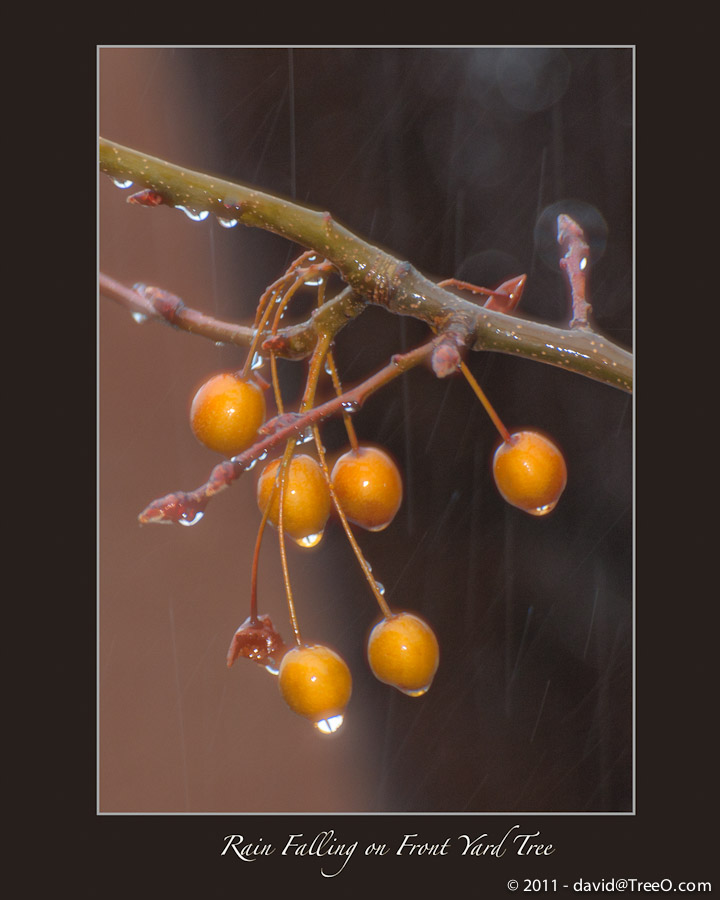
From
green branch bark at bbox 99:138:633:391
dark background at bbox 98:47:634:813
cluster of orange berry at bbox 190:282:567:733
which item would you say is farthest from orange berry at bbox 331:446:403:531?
dark background at bbox 98:47:634:813

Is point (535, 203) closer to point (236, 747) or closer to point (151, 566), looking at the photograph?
point (151, 566)

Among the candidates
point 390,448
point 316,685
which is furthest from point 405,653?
point 390,448

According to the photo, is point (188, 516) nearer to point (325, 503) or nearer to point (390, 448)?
point (325, 503)

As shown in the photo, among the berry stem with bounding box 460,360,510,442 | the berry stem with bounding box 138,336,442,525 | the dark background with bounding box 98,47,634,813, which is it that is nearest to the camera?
the berry stem with bounding box 138,336,442,525

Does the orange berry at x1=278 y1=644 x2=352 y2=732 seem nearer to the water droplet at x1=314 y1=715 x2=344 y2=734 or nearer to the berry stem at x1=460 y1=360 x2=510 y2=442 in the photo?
the water droplet at x1=314 y1=715 x2=344 y2=734

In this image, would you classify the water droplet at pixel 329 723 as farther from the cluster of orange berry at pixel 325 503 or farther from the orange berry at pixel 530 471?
the orange berry at pixel 530 471

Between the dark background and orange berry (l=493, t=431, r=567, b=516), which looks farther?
the dark background

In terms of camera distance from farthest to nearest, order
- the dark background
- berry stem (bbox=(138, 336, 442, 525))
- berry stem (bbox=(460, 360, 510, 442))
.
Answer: the dark background
berry stem (bbox=(460, 360, 510, 442))
berry stem (bbox=(138, 336, 442, 525))

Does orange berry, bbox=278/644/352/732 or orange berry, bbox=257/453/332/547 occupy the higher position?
orange berry, bbox=257/453/332/547
